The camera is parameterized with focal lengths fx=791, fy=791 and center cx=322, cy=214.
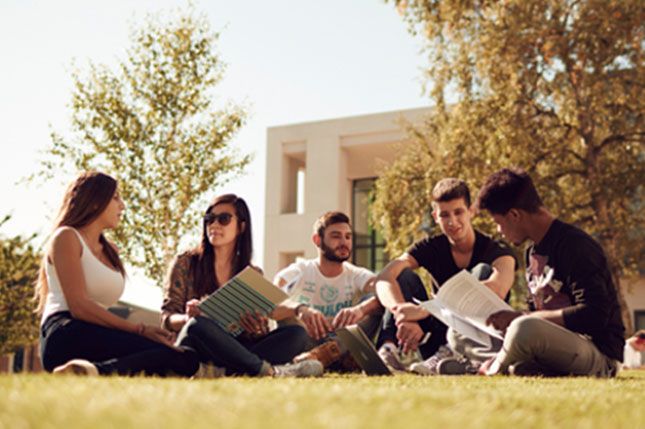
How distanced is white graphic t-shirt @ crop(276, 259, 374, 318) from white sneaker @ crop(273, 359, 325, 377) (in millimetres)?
1886

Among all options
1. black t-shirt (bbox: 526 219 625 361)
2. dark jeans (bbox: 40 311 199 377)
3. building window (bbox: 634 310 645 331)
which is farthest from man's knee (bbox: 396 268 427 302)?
building window (bbox: 634 310 645 331)

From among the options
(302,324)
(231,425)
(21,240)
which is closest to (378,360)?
(302,324)

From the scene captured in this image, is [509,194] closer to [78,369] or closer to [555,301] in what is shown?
[555,301]

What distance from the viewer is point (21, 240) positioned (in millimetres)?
20984

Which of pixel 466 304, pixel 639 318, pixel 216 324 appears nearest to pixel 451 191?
pixel 466 304

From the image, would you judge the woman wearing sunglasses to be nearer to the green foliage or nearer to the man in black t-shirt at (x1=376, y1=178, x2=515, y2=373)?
the man in black t-shirt at (x1=376, y1=178, x2=515, y2=373)

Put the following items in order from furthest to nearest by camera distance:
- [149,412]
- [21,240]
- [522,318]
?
[21,240] < [522,318] < [149,412]

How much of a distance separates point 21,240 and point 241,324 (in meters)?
17.6

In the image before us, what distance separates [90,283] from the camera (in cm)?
455

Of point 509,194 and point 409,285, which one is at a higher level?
point 509,194

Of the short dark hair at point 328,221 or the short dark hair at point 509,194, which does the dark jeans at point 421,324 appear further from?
Result: the short dark hair at point 509,194

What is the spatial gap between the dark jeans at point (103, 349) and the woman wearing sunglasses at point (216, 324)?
0.74 feet

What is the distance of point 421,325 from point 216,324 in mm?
2380

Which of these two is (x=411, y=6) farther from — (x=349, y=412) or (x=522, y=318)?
(x=349, y=412)
